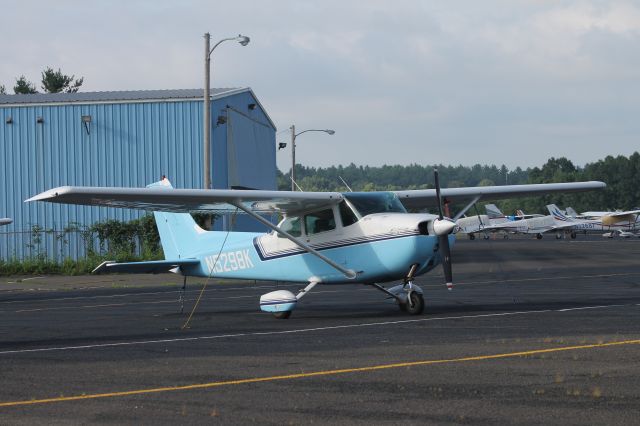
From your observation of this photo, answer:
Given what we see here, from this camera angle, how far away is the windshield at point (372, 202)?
16.8 metres

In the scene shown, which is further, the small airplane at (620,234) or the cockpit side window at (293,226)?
the small airplane at (620,234)

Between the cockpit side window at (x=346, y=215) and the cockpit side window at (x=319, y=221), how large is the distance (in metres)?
0.20

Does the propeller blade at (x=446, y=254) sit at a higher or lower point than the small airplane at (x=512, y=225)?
higher

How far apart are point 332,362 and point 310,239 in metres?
6.80

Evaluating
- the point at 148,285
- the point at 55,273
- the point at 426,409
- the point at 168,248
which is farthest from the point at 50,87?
the point at 426,409

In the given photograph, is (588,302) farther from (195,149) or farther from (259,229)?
(259,229)

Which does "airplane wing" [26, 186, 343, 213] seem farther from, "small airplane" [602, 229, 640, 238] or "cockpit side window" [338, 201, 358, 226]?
"small airplane" [602, 229, 640, 238]

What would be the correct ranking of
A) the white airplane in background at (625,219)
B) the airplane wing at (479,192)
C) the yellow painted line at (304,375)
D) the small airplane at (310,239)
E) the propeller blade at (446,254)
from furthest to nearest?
the white airplane in background at (625,219)
the airplane wing at (479,192)
the small airplane at (310,239)
the propeller blade at (446,254)
the yellow painted line at (304,375)

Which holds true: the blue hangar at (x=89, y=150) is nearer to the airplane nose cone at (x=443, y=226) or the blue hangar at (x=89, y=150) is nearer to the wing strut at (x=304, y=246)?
the wing strut at (x=304, y=246)

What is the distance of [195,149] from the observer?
4031 centimetres

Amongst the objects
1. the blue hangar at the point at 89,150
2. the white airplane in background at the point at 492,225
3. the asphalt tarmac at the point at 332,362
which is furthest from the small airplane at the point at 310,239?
the white airplane in background at the point at 492,225

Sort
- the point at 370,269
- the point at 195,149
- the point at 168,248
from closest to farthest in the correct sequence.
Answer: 1. the point at 370,269
2. the point at 168,248
3. the point at 195,149

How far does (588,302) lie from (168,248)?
27.9ft

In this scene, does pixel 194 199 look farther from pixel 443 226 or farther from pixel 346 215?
pixel 443 226
